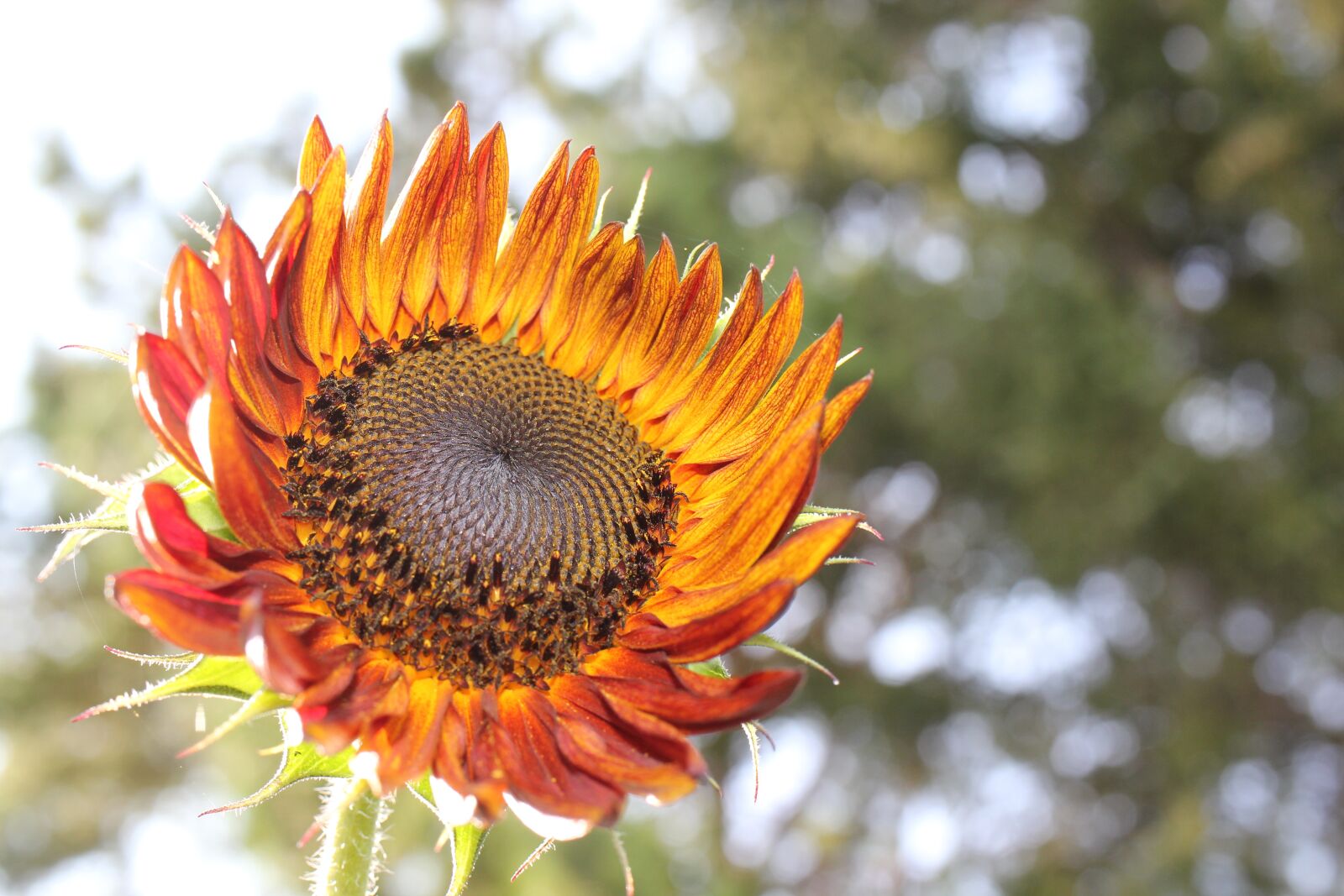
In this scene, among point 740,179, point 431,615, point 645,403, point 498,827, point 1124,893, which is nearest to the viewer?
point 431,615

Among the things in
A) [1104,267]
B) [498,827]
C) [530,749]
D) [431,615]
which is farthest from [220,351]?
[1104,267]

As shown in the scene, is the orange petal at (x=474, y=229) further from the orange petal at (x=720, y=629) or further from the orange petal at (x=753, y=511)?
the orange petal at (x=720, y=629)

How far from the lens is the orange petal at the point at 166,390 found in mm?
1087

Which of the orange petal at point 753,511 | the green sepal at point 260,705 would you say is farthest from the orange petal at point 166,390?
the orange petal at point 753,511

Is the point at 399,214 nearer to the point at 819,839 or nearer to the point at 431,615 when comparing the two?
the point at 431,615

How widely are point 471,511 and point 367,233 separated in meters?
0.40

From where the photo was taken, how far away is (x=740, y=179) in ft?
37.0

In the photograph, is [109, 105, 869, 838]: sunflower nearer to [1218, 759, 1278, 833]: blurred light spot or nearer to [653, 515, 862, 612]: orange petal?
[653, 515, 862, 612]: orange petal

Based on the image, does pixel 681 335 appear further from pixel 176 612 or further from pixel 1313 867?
pixel 1313 867

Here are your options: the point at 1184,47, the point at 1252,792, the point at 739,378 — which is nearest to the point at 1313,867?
the point at 1252,792

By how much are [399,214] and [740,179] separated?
10027 millimetres

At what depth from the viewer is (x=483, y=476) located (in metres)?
1.53

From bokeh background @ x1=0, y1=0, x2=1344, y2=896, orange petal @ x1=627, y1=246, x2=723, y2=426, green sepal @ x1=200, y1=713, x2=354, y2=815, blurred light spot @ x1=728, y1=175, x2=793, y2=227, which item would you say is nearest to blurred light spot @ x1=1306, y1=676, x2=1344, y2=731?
bokeh background @ x1=0, y1=0, x2=1344, y2=896

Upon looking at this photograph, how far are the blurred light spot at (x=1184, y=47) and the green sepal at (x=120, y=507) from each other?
11022mm
